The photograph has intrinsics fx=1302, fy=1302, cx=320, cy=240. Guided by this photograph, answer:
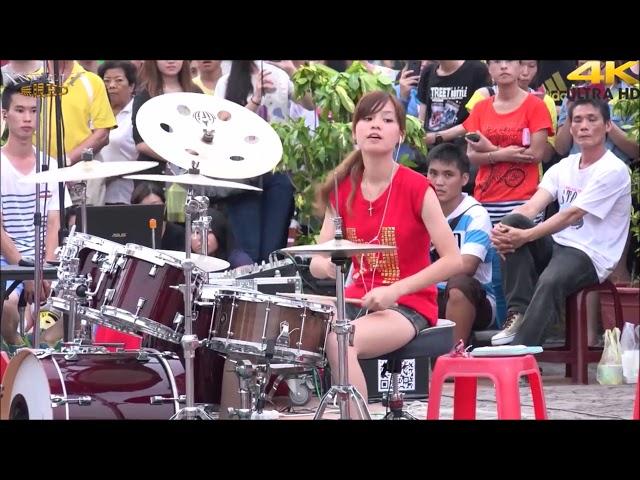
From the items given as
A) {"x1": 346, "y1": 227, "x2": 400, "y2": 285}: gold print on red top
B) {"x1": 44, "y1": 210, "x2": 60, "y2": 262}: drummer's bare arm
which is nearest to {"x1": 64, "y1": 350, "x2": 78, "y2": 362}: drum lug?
{"x1": 346, "y1": 227, "x2": 400, "y2": 285}: gold print on red top

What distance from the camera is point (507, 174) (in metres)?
8.05

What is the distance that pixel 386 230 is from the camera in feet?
18.7

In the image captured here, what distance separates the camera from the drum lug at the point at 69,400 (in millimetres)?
5117

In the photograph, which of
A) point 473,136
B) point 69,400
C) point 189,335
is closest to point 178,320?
point 189,335

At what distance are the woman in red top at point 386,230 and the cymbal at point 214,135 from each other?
383 mm

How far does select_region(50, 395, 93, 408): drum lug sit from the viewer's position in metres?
5.12

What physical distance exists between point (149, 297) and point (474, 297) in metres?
2.72

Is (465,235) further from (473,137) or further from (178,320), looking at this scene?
(178,320)

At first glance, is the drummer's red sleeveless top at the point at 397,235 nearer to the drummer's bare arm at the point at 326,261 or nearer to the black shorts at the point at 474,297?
the drummer's bare arm at the point at 326,261

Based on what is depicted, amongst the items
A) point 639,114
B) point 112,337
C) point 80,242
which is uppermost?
point 639,114
